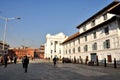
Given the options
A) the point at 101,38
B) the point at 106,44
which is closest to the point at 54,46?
the point at 101,38

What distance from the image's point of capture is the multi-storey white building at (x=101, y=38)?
26484 millimetres

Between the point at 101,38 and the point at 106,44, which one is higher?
A: the point at 101,38

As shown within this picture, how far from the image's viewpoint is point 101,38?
103 feet

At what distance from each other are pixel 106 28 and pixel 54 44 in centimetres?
5917

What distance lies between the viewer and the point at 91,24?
37594 millimetres

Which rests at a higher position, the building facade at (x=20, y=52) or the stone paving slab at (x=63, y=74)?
the building facade at (x=20, y=52)

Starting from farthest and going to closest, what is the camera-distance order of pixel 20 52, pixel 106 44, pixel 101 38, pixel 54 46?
pixel 20 52, pixel 54 46, pixel 101 38, pixel 106 44

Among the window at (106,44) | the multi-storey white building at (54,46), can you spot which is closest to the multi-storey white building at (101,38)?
the window at (106,44)

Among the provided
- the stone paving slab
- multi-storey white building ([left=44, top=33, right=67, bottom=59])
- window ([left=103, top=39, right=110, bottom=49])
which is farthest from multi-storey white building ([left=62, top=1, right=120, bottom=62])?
multi-storey white building ([left=44, top=33, right=67, bottom=59])

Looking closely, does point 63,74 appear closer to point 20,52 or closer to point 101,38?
point 101,38

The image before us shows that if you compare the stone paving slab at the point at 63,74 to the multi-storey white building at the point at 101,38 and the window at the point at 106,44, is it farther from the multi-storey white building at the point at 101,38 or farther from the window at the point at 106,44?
the window at the point at 106,44

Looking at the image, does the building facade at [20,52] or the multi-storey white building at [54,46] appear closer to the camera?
the multi-storey white building at [54,46]

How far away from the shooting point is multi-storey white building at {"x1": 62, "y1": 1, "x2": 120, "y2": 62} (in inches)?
1043

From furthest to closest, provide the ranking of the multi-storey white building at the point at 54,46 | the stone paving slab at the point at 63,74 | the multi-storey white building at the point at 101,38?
the multi-storey white building at the point at 54,46 → the multi-storey white building at the point at 101,38 → the stone paving slab at the point at 63,74
